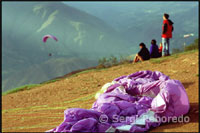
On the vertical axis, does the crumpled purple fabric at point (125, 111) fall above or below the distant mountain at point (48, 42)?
below

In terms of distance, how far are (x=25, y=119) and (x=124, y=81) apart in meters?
1.88

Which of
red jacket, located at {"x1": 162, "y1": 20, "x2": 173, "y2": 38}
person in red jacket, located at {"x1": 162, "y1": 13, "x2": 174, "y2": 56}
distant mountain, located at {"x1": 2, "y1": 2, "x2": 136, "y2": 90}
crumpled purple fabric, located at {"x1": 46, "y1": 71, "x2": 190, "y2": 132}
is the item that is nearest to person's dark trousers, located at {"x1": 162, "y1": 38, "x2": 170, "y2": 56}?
person in red jacket, located at {"x1": 162, "y1": 13, "x2": 174, "y2": 56}

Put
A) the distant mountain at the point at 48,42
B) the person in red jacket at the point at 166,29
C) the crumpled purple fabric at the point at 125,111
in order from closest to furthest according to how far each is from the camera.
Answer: the crumpled purple fabric at the point at 125,111, the person in red jacket at the point at 166,29, the distant mountain at the point at 48,42

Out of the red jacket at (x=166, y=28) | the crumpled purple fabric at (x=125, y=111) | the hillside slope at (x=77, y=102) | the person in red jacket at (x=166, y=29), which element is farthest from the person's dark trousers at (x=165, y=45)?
the crumpled purple fabric at (x=125, y=111)

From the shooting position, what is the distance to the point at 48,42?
4838 inches

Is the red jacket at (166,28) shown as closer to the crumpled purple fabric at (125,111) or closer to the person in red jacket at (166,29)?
the person in red jacket at (166,29)

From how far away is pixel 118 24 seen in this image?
191 meters

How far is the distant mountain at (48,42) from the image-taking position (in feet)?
345

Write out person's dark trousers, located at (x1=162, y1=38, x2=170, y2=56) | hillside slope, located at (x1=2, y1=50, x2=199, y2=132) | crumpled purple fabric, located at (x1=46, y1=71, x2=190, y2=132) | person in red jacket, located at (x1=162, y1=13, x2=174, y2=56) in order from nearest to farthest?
crumpled purple fabric, located at (x1=46, y1=71, x2=190, y2=132) < hillside slope, located at (x1=2, y1=50, x2=199, y2=132) < person in red jacket, located at (x1=162, y1=13, x2=174, y2=56) < person's dark trousers, located at (x1=162, y1=38, x2=170, y2=56)

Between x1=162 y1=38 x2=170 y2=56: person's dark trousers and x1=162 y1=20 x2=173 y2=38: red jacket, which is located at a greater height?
x1=162 y1=20 x2=173 y2=38: red jacket

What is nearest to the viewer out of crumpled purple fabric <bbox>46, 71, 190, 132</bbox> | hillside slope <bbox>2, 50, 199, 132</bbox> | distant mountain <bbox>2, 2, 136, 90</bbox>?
crumpled purple fabric <bbox>46, 71, 190, 132</bbox>

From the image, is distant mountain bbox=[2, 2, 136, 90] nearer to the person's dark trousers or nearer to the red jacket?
the person's dark trousers

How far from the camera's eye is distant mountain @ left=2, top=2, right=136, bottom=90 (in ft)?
345

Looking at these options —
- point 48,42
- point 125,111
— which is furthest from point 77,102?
point 48,42
